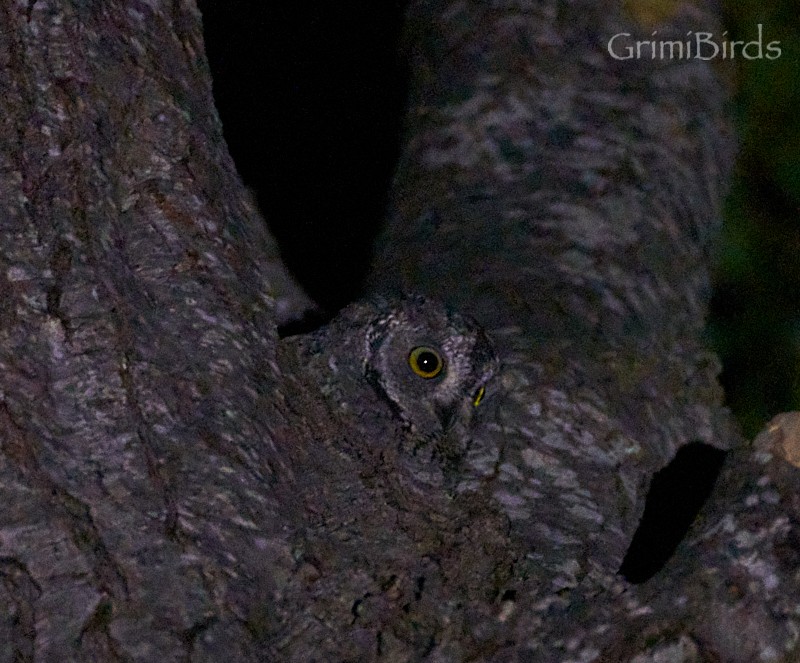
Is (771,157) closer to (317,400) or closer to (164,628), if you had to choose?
(317,400)

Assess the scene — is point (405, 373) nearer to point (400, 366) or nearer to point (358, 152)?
point (400, 366)

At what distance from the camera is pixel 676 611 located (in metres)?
1.31

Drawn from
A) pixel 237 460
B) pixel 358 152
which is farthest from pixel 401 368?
pixel 358 152

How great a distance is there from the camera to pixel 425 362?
1661 mm

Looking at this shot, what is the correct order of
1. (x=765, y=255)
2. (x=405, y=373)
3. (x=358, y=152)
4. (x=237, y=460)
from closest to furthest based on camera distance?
(x=237, y=460) < (x=405, y=373) < (x=358, y=152) < (x=765, y=255)

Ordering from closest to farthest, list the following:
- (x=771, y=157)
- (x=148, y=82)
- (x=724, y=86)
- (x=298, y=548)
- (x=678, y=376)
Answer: (x=298, y=548) → (x=148, y=82) → (x=678, y=376) → (x=724, y=86) → (x=771, y=157)

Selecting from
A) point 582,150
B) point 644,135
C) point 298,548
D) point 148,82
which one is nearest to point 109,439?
point 298,548

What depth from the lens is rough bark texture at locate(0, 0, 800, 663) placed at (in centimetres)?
127

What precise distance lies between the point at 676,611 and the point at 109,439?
0.64 meters

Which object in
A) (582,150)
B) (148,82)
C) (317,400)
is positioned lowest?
(317,400)

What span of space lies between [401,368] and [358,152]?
1.34 metres

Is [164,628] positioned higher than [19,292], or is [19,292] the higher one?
[19,292]

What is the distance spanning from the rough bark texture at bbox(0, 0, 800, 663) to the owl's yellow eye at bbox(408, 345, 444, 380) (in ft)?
0.27

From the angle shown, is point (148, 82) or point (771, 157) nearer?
point (148, 82)
